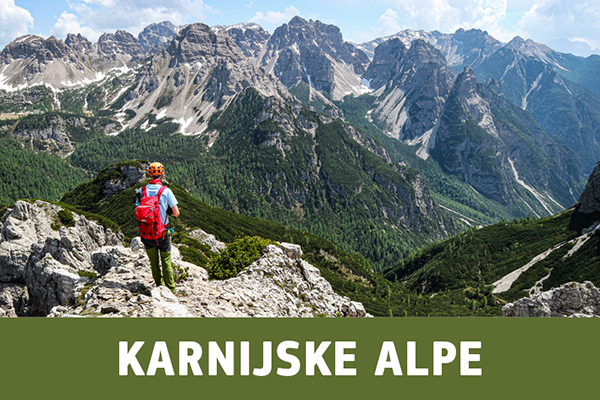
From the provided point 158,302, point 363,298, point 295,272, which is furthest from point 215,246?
point 363,298

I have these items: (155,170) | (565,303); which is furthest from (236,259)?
(565,303)

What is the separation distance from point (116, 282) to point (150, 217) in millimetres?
8593

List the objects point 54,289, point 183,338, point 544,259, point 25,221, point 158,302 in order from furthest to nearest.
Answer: point 544,259
point 25,221
point 54,289
point 158,302
point 183,338

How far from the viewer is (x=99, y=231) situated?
76688 mm

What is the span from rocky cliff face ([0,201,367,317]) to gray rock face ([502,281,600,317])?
30.3m

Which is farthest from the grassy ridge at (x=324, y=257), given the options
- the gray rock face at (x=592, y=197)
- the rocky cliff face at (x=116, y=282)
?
the gray rock face at (x=592, y=197)

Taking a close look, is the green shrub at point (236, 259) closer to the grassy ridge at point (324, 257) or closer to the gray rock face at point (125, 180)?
the grassy ridge at point (324, 257)

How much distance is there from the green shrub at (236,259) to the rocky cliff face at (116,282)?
5.12 feet

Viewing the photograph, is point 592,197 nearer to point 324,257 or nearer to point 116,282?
point 324,257

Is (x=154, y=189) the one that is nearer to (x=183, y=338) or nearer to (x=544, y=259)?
(x=183, y=338)

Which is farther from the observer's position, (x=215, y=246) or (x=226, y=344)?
(x=215, y=246)

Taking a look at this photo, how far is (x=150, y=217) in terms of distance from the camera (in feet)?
64.0

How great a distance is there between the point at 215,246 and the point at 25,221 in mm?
36943

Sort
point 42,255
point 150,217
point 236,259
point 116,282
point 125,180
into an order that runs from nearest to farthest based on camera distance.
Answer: point 150,217
point 116,282
point 236,259
point 42,255
point 125,180
